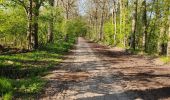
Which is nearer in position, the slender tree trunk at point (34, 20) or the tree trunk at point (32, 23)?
the tree trunk at point (32, 23)

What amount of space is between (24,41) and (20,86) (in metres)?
27.3

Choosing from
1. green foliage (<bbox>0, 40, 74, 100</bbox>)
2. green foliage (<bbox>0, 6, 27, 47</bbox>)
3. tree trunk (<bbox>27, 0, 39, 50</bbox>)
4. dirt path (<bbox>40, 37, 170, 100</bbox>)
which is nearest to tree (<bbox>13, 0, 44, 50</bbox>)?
tree trunk (<bbox>27, 0, 39, 50</bbox>)

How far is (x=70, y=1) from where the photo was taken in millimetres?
64812

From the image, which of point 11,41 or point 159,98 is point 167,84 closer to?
point 159,98

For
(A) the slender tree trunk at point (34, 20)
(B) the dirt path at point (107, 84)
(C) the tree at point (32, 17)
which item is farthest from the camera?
(A) the slender tree trunk at point (34, 20)

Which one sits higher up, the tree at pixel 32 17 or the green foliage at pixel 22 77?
the tree at pixel 32 17

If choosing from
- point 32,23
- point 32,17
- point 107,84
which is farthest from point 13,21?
point 107,84

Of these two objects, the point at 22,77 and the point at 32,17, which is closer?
the point at 22,77

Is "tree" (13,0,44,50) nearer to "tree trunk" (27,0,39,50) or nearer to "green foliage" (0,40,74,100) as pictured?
"tree trunk" (27,0,39,50)

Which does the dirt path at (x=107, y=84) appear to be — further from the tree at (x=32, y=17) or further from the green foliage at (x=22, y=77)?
the tree at (x=32, y=17)

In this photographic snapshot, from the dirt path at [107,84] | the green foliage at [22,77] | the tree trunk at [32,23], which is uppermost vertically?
the tree trunk at [32,23]

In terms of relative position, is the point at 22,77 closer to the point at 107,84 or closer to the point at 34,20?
the point at 107,84

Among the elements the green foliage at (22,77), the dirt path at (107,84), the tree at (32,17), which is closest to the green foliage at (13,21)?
the tree at (32,17)

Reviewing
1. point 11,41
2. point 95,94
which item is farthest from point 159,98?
point 11,41
